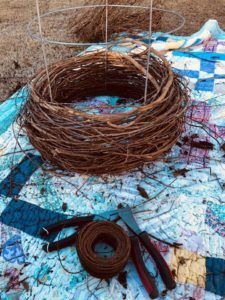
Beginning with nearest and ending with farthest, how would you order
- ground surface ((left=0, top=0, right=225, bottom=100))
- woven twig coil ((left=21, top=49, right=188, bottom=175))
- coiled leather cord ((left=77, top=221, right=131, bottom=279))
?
coiled leather cord ((left=77, top=221, right=131, bottom=279)) < woven twig coil ((left=21, top=49, right=188, bottom=175)) < ground surface ((left=0, top=0, right=225, bottom=100))

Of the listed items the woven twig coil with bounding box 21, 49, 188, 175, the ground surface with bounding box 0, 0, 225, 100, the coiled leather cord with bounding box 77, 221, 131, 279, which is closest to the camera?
the coiled leather cord with bounding box 77, 221, 131, 279

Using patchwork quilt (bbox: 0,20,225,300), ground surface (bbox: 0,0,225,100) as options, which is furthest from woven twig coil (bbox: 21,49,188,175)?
ground surface (bbox: 0,0,225,100)

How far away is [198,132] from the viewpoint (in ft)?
4.73

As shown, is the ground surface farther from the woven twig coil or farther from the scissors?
the scissors

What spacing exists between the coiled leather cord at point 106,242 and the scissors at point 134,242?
48mm

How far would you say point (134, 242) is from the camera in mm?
959

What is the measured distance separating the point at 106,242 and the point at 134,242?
88 mm

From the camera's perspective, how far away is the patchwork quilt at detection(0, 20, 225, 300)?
91cm

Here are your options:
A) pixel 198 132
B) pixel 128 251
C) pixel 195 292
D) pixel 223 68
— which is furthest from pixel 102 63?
pixel 195 292

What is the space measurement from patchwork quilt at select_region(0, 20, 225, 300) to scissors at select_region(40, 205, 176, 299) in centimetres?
2

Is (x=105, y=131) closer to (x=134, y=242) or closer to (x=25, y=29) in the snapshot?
(x=134, y=242)

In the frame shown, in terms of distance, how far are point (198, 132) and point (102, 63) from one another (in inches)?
24.1

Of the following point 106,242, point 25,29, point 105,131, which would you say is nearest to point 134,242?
point 106,242

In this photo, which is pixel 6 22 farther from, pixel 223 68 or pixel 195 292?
pixel 195 292
